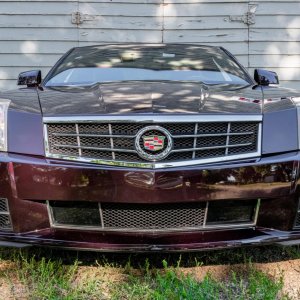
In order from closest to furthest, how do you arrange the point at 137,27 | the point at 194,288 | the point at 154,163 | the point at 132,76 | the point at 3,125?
the point at 194,288 → the point at 154,163 → the point at 3,125 → the point at 132,76 → the point at 137,27

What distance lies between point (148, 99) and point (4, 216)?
96 cm

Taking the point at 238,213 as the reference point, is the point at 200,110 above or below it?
above

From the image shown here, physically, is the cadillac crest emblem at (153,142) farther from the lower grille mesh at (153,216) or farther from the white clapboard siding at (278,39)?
the white clapboard siding at (278,39)

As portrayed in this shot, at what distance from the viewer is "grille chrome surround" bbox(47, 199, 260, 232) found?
255 cm

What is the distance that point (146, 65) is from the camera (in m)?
4.12

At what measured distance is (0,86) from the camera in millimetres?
8086

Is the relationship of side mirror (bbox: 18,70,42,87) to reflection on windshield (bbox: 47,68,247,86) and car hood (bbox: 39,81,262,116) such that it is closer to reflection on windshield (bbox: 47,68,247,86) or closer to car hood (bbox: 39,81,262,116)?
reflection on windshield (bbox: 47,68,247,86)

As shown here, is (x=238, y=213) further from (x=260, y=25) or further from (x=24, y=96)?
(x=260, y=25)

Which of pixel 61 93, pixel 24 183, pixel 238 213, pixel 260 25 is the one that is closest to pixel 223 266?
pixel 238 213

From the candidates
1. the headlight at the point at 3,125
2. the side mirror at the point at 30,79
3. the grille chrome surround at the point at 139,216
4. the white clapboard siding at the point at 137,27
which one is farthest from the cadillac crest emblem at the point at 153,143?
the white clapboard siding at the point at 137,27

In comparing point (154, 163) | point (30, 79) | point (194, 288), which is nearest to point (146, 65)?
point (30, 79)

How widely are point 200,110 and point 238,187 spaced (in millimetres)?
450

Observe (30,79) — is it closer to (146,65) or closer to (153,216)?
(146,65)

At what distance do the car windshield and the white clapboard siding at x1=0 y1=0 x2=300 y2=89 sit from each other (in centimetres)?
346
